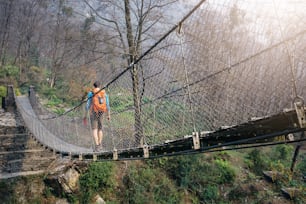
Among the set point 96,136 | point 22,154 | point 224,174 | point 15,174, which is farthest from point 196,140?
point 224,174

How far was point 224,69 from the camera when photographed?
2465 millimetres

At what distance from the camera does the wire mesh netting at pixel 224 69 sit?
2.04 metres

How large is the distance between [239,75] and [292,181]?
678cm

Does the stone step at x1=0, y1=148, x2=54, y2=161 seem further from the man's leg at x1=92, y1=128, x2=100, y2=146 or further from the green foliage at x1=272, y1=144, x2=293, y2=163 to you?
the green foliage at x1=272, y1=144, x2=293, y2=163

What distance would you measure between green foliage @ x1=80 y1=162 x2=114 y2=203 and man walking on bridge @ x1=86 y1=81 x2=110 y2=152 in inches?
92.4

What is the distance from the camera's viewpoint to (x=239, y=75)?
2.46 m

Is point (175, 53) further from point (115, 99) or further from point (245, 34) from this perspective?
point (115, 99)

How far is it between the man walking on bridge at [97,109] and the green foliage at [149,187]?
9.13ft

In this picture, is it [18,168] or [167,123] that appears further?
[18,168]

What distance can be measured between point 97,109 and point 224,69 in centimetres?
215

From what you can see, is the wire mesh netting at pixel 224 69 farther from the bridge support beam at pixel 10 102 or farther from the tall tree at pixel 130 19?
the bridge support beam at pixel 10 102

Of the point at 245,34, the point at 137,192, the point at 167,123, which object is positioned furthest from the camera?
the point at 137,192

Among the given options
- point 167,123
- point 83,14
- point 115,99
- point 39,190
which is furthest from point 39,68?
point 167,123

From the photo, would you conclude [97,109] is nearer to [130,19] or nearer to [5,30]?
[130,19]
